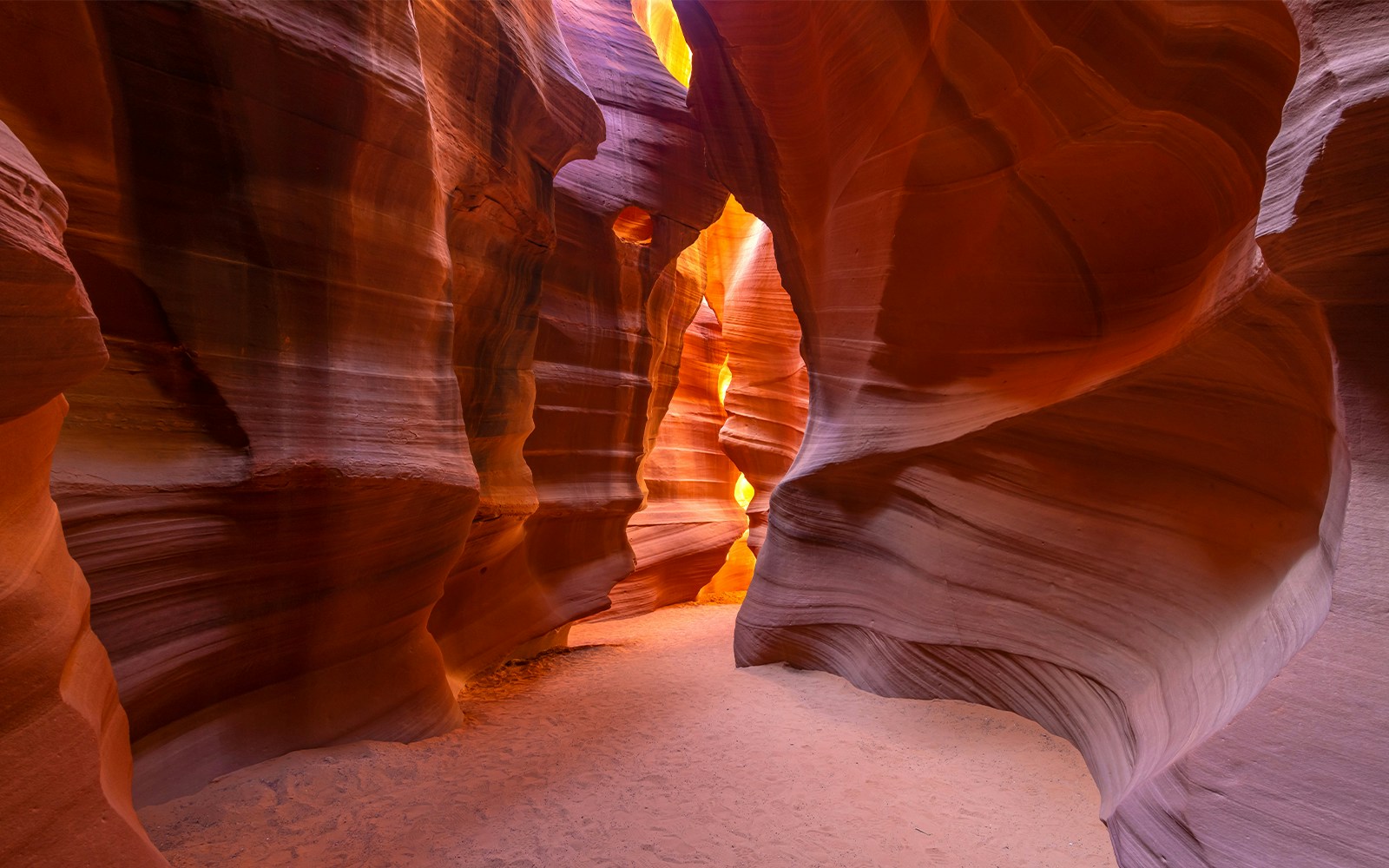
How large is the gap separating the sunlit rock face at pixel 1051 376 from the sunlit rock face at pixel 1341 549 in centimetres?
14

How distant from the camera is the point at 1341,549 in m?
2.13

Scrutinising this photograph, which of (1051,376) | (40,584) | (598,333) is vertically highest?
(1051,376)

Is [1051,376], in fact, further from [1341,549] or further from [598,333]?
[598,333]

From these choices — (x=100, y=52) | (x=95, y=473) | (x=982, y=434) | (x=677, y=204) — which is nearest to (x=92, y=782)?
(x=95, y=473)

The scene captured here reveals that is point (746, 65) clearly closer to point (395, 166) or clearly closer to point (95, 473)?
point (395, 166)

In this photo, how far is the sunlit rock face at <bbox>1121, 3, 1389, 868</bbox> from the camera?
189 cm

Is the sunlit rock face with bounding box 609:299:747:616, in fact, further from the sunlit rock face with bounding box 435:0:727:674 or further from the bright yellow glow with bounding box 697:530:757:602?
the sunlit rock face with bounding box 435:0:727:674

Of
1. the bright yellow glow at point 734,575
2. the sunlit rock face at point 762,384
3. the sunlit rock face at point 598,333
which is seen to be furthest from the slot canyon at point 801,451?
the bright yellow glow at point 734,575

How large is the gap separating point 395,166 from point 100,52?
1.32 metres

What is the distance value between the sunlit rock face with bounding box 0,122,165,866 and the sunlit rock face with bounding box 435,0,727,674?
15.2 ft

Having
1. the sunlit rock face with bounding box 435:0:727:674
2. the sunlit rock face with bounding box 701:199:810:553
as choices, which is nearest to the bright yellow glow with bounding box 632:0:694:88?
the sunlit rock face with bounding box 435:0:727:674

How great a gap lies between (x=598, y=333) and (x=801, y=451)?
3575 millimetres

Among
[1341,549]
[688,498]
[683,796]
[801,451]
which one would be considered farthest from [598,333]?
[1341,549]

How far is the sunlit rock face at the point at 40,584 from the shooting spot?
68.4 inches
